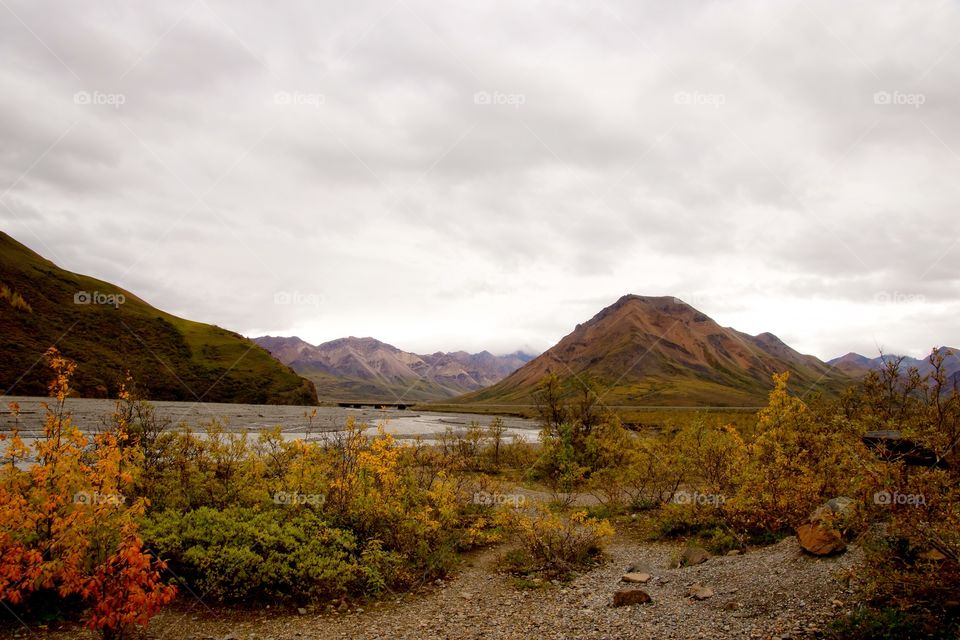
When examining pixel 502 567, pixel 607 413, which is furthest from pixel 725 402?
pixel 502 567

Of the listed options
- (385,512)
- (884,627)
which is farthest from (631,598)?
(385,512)

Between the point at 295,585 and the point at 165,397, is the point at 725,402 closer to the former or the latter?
the point at 165,397

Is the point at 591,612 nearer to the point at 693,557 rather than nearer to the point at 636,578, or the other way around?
the point at 636,578

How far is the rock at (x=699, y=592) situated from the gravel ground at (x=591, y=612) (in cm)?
14

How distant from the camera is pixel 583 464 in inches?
1089

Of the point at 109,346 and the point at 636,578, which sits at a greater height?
the point at 109,346

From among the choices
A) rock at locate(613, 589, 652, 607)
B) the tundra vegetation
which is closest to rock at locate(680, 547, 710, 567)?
the tundra vegetation

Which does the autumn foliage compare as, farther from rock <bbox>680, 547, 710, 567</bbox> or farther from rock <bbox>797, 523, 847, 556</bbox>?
rock <bbox>797, 523, 847, 556</bbox>

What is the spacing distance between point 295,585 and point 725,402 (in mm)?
183645

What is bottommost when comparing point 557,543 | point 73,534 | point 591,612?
point 591,612

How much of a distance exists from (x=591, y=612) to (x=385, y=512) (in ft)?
18.5

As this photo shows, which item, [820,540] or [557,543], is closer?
[820,540]

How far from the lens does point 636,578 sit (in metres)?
11.6

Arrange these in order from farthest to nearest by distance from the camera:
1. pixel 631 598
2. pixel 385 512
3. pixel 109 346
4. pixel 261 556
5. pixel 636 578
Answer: pixel 109 346, pixel 385 512, pixel 636 578, pixel 261 556, pixel 631 598
